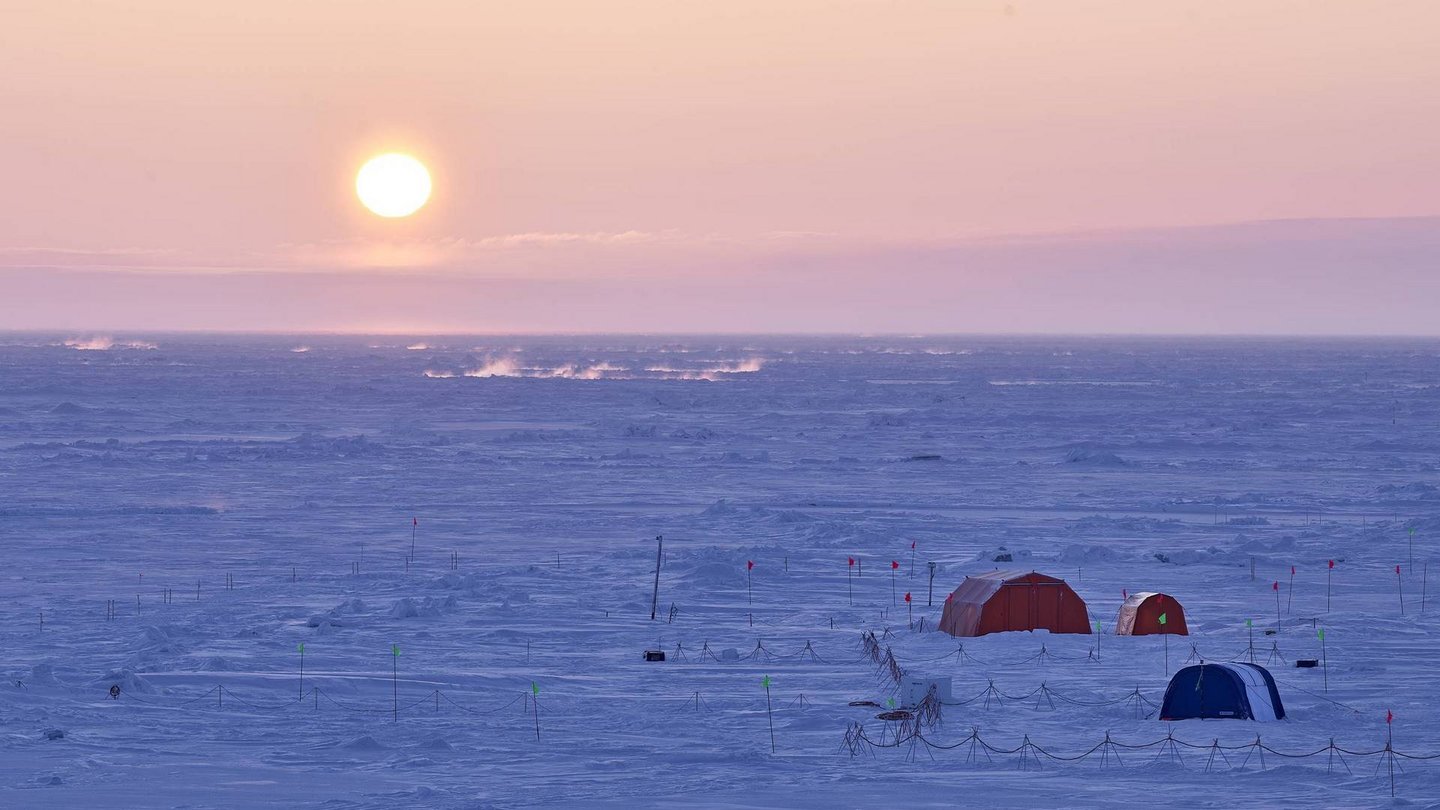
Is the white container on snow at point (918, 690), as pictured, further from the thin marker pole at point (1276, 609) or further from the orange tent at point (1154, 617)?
the thin marker pole at point (1276, 609)

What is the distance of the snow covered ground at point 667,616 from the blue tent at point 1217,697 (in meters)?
0.38

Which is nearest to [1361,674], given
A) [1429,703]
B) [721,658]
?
[1429,703]

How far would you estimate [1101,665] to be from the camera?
2484cm

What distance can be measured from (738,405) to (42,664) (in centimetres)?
8711

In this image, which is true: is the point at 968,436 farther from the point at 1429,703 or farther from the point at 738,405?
the point at 1429,703

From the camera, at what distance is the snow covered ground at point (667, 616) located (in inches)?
730

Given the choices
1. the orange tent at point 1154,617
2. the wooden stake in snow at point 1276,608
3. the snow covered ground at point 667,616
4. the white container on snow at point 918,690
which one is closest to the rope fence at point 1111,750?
the snow covered ground at point 667,616

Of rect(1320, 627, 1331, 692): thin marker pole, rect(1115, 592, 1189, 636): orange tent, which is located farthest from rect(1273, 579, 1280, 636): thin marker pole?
rect(1320, 627, 1331, 692): thin marker pole

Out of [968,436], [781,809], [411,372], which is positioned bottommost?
[781,809]

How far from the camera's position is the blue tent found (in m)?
21.0

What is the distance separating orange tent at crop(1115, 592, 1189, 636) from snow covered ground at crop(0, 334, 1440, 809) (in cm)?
37

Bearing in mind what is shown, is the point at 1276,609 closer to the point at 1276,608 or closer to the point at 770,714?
the point at 1276,608

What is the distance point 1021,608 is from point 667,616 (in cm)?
644

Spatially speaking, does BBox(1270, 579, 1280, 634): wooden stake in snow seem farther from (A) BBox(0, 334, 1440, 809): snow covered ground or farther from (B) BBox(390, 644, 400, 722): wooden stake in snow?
(B) BBox(390, 644, 400, 722): wooden stake in snow
